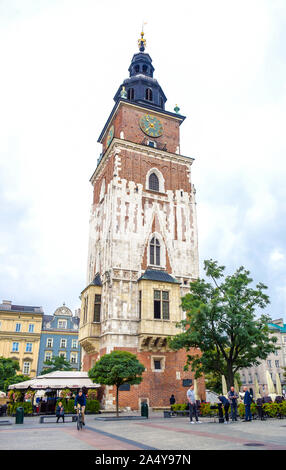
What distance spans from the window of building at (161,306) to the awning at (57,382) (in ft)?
25.3

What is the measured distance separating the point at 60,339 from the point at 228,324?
51906 millimetres

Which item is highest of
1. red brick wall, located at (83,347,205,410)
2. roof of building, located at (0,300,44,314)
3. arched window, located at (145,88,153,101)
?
arched window, located at (145,88,153,101)

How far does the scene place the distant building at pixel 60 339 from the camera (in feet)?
217

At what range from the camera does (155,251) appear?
115 feet

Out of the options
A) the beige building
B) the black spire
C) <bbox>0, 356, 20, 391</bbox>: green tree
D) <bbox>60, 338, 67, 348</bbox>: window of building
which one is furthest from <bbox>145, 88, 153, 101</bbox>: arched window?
<bbox>60, 338, 67, 348</bbox>: window of building

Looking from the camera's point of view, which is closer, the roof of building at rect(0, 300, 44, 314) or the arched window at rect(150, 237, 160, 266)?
the arched window at rect(150, 237, 160, 266)

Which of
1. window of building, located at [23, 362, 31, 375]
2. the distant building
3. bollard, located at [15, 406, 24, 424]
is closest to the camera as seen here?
bollard, located at [15, 406, 24, 424]

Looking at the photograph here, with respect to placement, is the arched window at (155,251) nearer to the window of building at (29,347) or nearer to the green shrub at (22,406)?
the green shrub at (22,406)

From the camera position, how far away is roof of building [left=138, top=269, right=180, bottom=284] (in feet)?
106

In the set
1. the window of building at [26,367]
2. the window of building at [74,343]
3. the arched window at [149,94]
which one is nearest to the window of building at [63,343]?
the window of building at [74,343]

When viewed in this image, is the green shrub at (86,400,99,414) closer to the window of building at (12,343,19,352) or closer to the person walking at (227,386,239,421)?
the person walking at (227,386,239,421)
